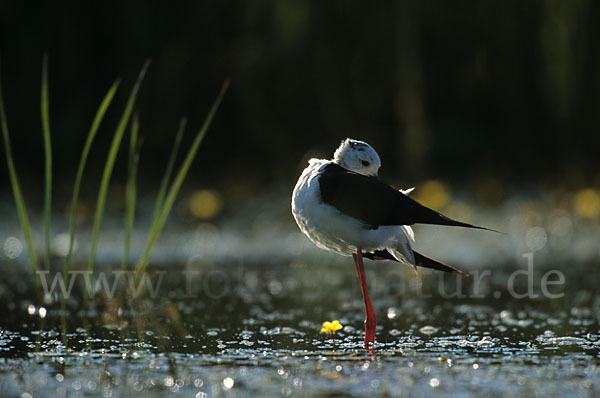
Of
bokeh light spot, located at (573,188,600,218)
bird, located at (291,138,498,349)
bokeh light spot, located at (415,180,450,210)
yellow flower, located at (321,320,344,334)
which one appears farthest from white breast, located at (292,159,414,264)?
bokeh light spot, located at (573,188,600,218)

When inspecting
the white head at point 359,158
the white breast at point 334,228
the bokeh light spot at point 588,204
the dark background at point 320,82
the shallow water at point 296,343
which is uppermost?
the dark background at point 320,82

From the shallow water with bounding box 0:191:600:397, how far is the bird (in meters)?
0.43

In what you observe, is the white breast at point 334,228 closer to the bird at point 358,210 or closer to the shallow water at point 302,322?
the bird at point 358,210

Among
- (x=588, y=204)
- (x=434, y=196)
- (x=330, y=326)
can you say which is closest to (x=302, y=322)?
(x=330, y=326)

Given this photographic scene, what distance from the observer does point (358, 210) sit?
4.66 m

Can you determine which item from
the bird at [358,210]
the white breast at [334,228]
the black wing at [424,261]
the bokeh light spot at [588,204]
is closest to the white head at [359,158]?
the bird at [358,210]

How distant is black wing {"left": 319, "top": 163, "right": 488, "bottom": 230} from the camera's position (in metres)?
4.61

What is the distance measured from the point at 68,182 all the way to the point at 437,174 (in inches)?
149

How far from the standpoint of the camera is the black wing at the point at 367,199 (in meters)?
4.61

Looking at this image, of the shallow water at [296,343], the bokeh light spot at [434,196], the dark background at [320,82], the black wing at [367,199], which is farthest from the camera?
the dark background at [320,82]

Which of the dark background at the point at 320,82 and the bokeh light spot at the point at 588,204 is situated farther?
the dark background at the point at 320,82

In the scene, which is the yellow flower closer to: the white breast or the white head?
the white breast

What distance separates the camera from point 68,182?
1049 centimetres

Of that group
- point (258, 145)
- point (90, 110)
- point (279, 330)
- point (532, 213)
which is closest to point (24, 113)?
point (90, 110)
